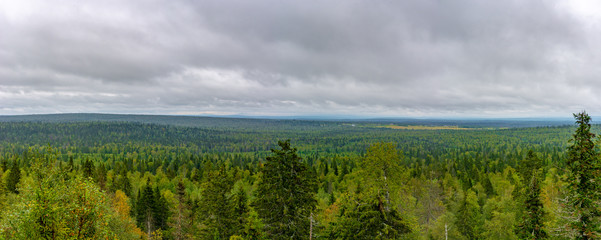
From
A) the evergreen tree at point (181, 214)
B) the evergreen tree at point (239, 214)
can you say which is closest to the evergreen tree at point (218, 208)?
the evergreen tree at point (239, 214)

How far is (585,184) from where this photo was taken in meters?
16.2

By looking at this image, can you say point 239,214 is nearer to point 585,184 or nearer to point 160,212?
point 585,184

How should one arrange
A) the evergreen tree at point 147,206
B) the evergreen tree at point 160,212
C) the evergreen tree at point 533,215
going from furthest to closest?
the evergreen tree at point 160,212
the evergreen tree at point 147,206
the evergreen tree at point 533,215

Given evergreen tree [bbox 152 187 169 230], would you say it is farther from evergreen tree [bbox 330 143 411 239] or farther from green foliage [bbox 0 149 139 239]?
evergreen tree [bbox 330 143 411 239]

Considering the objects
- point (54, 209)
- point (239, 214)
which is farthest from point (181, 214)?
point (54, 209)

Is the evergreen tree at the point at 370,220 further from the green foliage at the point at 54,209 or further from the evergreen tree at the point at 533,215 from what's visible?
the green foliage at the point at 54,209

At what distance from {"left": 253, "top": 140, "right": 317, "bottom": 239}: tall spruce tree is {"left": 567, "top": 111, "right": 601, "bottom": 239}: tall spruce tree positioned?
1548cm

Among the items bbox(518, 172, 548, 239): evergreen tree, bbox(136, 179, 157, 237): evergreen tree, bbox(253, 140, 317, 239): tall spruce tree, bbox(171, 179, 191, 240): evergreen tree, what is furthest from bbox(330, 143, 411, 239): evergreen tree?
bbox(136, 179, 157, 237): evergreen tree

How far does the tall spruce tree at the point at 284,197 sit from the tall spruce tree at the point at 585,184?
50.8 ft

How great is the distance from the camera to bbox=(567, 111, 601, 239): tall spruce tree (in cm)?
1577

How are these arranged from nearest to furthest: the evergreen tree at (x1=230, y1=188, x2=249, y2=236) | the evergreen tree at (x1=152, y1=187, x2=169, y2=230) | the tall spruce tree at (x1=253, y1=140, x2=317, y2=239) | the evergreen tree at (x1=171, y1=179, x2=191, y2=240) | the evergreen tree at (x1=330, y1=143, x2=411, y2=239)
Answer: the evergreen tree at (x1=330, y1=143, x2=411, y2=239) → the tall spruce tree at (x1=253, y1=140, x2=317, y2=239) → the evergreen tree at (x1=230, y1=188, x2=249, y2=236) → the evergreen tree at (x1=171, y1=179, x2=191, y2=240) → the evergreen tree at (x1=152, y1=187, x2=169, y2=230)

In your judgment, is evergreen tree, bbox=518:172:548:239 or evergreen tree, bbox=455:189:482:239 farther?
evergreen tree, bbox=455:189:482:239

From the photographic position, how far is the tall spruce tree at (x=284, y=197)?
1944cm

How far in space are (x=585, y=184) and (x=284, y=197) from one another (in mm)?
17511
